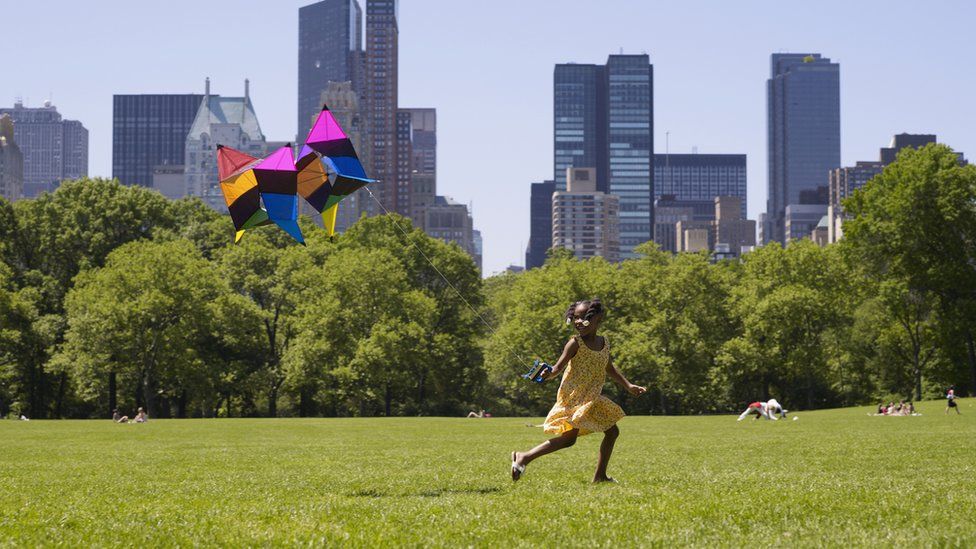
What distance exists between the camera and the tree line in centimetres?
6762

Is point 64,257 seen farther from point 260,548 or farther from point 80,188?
point 260,548

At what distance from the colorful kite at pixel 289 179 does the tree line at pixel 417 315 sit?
→ 54372mm

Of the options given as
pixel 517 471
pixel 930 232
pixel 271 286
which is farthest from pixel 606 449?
pixel 271 286

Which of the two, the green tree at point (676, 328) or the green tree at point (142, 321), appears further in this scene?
the green tree at point (676, 328)

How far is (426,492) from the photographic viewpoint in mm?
13344

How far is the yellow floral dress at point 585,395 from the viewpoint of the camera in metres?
13.2

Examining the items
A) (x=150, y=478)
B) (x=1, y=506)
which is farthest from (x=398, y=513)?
(x=150, y=478)

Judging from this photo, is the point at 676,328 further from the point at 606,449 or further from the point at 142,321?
the point at 606,449

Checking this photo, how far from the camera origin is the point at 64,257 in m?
78.5

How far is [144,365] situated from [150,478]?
5433cm

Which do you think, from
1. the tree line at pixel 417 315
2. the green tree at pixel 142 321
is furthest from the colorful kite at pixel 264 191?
the tree line at pixel 417 315

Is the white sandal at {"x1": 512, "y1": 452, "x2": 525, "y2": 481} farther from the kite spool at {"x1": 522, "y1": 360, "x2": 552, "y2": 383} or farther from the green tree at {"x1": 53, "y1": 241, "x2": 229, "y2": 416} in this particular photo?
the green tree at {"x1": 53, "y1": 241, "x2": 229, "y2": 416}

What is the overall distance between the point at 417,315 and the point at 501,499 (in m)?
66.7

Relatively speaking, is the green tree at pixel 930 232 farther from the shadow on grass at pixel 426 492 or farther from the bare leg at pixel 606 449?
the shadow on grass at pixel 426 492
